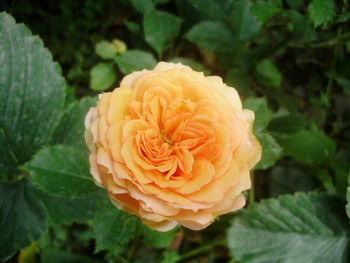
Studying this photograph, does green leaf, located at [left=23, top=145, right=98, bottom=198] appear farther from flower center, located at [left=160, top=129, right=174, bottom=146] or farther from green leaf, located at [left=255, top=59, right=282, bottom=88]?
green leaf, located at [left=255, top=59, right=282, bottom=88]

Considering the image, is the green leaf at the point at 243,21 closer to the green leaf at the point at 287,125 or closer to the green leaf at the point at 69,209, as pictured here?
the green leaf at the point at 287,125

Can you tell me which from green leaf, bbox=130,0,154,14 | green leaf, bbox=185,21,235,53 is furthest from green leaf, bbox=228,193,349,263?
green leaf, bbox=130,0,154,14

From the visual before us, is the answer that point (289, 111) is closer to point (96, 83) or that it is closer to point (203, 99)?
point (96, 83)

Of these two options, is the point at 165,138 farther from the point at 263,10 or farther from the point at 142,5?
the point at 142,5

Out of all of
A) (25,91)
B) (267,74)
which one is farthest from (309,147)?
(25,91)

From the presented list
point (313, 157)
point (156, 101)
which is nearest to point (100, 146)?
point (156, 101)

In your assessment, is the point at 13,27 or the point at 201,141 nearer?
the point at 201,141

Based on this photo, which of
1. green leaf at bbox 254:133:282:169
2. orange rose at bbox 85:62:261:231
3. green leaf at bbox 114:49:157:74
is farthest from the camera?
green leaf at bbox 114:49:157:74
